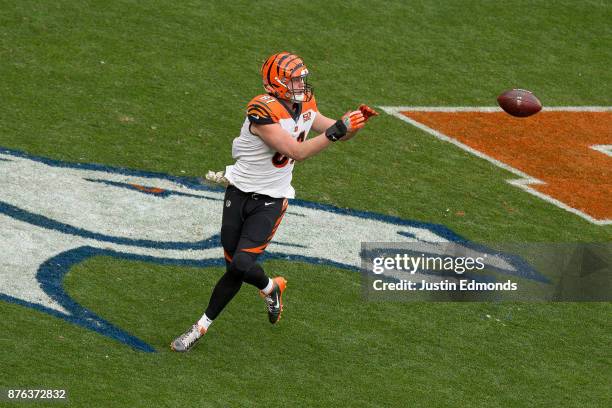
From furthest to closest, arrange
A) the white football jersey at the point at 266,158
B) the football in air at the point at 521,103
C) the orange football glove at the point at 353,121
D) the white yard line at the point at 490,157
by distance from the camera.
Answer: the white yard line at the point at 490,157 → the football in air at the point at 521,103 → the white football jersey at the point at 266,158 → the orange football glove at the point at 353,121

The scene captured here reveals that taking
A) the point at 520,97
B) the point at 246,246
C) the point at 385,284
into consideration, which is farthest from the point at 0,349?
the point at 520,97

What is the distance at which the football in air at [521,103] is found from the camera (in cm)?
985

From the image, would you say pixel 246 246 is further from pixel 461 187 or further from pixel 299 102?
pixel 461 187

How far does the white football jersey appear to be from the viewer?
27.6 ft

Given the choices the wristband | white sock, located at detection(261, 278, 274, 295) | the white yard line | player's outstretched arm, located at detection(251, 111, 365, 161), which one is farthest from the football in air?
white sock, located at detection(261, 278, 274, 295)

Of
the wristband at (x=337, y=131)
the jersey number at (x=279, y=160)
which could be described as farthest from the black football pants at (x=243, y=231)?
the wristband at (x=337, y=131)

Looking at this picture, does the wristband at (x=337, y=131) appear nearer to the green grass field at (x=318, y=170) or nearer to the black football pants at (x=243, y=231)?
the black football pants at (x=243, y=231)

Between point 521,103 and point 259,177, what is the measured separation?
2.65 meters

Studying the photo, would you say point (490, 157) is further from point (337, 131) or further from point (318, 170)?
point (337, 131)

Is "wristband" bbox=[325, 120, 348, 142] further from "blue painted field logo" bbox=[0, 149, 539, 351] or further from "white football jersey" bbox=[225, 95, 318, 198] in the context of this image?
"blue painted field logo" bbox=[0, 149, 539, 351]

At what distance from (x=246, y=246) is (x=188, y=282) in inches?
54.2

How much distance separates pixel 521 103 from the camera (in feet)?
32.4

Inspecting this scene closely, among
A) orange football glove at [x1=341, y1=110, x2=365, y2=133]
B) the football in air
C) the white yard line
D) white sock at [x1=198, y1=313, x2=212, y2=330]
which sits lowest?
white sock at [x1=198, y1=313, x2=212, y2=330]

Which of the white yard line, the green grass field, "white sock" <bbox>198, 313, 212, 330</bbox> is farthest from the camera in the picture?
the white yard line
